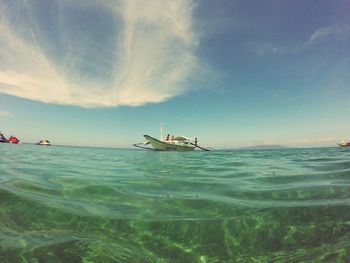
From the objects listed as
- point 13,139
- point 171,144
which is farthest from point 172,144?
point 13,139

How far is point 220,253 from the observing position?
3.52 metres

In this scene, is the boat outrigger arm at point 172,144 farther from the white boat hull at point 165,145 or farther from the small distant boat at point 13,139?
the small distant boat at point 13,139

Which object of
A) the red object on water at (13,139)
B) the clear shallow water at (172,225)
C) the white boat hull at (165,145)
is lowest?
the clear shallow water at (172,225)

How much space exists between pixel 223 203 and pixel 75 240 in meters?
3.17

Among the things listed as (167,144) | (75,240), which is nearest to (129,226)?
(75,240)

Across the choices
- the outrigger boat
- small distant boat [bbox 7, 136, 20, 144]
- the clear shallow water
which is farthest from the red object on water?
the clear shallow water

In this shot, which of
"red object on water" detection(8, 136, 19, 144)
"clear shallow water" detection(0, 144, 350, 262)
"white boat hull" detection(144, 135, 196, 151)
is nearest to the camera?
"clear shallow water" detection(0, 144, 350, 262)

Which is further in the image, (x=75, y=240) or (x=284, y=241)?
(x=284, y=241)

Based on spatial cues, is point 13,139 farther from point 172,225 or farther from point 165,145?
point 172,225

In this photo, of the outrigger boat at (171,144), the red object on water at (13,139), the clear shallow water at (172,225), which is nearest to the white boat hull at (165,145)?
the outrigger boat at (171,144)

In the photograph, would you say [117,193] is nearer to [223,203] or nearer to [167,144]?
[223,203]

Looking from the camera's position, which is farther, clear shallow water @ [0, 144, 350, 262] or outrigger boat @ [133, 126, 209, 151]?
outrigger boat @ [133, 126, 209, 151]

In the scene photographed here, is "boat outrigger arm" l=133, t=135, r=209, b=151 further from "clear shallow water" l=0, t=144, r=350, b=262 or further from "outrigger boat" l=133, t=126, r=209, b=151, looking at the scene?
"clear shallow water" l=0, t=144, r=350, b=262

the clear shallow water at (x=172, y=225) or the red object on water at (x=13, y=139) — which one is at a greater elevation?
the red object on water at (x=13, y=139)
